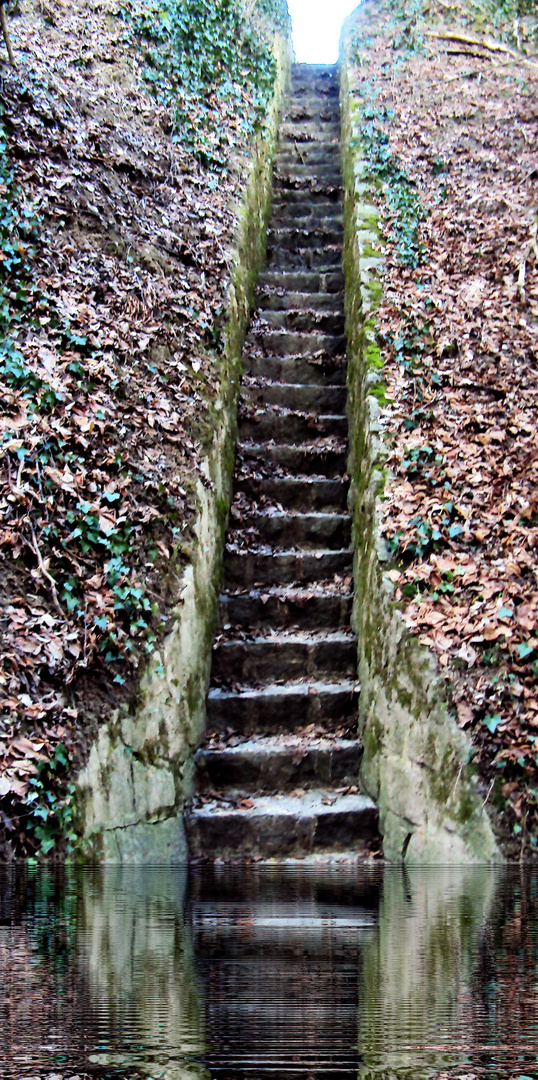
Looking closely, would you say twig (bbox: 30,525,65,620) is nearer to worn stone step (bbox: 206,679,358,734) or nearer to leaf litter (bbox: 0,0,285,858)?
leaf litter (bbox: 0,0,285,858)

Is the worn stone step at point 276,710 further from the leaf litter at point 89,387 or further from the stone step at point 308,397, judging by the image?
the stone step at point 308,397

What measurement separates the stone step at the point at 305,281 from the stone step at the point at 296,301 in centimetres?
21

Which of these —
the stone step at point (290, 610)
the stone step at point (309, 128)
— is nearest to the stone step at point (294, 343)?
the stone step at point (290, 610)

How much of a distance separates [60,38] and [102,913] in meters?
9.18

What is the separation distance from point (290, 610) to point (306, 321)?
137 inches

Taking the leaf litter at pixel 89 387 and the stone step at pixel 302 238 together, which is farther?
the stone step at pixel 302 238

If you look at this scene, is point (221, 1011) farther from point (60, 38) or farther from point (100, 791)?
point (60, 38)

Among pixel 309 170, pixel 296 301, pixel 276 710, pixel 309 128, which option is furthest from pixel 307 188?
pixel 276 710

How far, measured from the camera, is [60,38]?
26.1 ft

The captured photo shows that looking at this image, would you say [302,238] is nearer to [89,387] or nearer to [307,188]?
[307,188]

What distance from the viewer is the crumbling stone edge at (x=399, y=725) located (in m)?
3.58

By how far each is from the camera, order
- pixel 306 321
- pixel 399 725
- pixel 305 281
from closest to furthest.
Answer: pixel 399 725
pixel 306 321
pixel 305 281

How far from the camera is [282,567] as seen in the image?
5.31m

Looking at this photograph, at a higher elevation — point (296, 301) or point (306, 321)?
point (296, 301)
